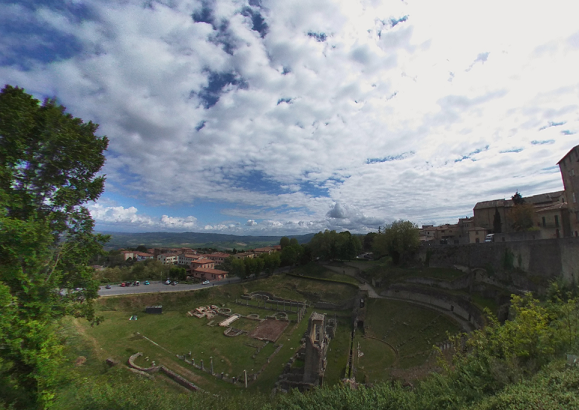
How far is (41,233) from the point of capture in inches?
270

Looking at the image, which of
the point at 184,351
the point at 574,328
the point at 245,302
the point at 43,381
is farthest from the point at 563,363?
the point at 245,302

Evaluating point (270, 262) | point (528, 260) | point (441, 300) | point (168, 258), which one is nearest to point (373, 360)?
point (441, 300)

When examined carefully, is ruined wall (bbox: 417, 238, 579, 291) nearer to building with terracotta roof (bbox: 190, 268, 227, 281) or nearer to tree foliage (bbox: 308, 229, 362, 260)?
tree foliage (bbox: 308, 229, 362, 260)

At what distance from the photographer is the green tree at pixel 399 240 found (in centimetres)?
4362

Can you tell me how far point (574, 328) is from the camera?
9.50 metres

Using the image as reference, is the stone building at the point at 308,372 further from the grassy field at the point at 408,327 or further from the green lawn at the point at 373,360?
the grassy field at the point at 408,327

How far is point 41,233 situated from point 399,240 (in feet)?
151

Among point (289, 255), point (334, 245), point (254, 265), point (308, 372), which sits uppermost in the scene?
point (334, 245)

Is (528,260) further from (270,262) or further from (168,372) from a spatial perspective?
(270,262)

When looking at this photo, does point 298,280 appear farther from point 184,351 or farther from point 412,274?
point 184,351

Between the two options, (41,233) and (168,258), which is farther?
(168,258)

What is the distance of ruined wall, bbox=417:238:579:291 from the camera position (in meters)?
19.0

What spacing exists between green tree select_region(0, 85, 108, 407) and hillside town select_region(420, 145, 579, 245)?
35.8 metres

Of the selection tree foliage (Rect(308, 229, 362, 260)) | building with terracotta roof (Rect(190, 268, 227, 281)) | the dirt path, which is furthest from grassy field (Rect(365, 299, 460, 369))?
building with terracotta roof (Rect(190, 268, 227, 281))
